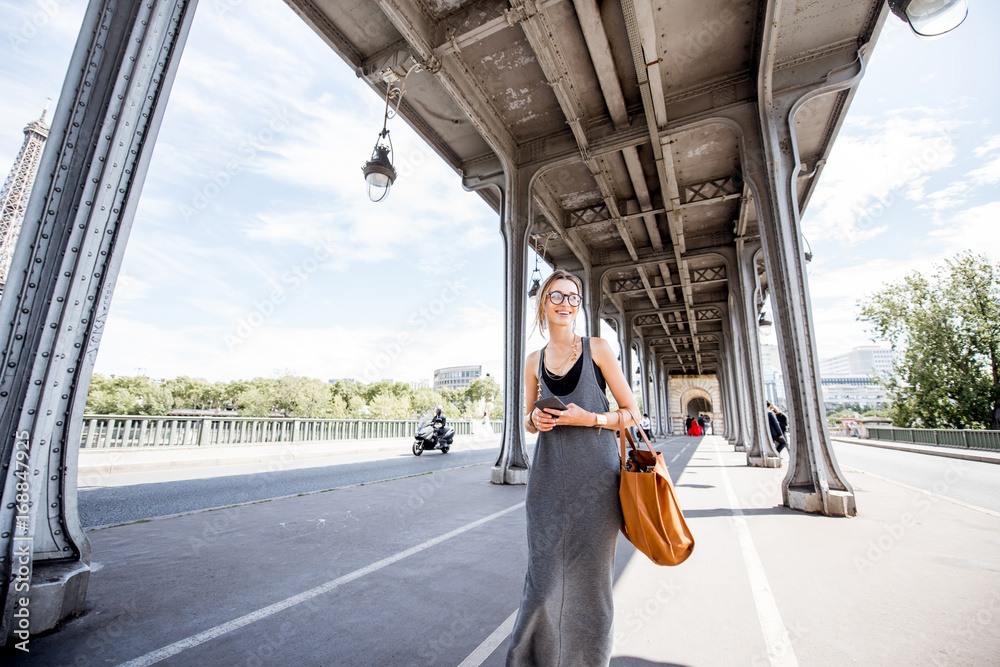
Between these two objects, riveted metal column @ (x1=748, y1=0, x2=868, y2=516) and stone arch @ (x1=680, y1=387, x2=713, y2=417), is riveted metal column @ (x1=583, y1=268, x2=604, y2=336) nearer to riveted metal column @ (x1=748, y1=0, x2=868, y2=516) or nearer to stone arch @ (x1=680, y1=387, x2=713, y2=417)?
riveted metal column @ (x1=748, y1=0, x2=868, y2=516)

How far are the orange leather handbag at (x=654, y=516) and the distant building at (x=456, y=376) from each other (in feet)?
490

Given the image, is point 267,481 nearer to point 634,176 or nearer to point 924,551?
point 924,551

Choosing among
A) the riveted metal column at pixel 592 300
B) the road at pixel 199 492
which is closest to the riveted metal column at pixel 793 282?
the road at pixel 199 492

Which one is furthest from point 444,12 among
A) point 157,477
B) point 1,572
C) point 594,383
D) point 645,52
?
point 157,477

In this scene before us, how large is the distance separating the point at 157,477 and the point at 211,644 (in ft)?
27.3

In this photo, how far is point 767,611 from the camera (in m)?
2.74

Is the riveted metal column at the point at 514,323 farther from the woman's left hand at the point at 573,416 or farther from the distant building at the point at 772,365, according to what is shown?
the woman's left hand at the point at 573,416

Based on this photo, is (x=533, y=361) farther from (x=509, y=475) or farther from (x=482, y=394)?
(x=482, y=394)

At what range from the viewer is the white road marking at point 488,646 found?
6.94 ft

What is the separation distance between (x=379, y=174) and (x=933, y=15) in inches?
247

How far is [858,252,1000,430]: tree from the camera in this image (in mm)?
26484

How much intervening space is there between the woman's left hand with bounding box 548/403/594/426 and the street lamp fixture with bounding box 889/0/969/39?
5.76m

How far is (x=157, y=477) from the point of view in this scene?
8.45 metres

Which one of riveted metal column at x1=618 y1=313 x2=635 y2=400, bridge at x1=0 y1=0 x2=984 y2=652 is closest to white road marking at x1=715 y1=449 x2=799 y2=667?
bridge at x1=0 y1=0 x2=984 y2=652
